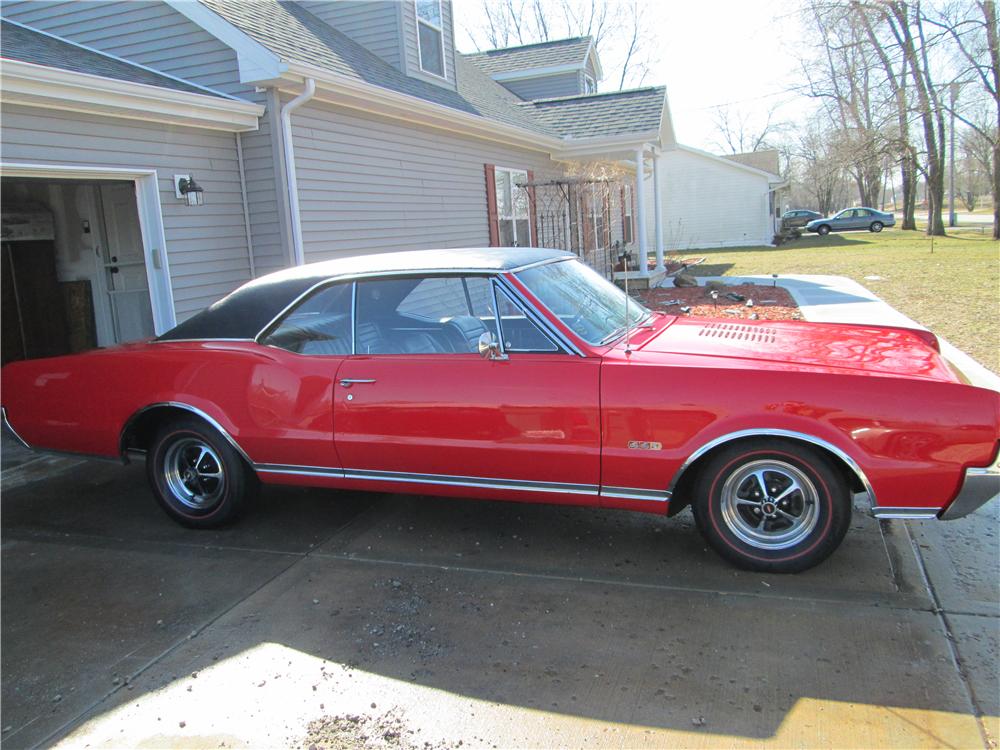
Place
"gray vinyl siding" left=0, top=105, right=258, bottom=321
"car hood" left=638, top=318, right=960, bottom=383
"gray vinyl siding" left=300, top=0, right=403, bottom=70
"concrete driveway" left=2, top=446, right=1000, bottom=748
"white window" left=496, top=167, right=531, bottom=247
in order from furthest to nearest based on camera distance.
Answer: "white window" left=496, top=167, right=531, bottom=247 → "gray vinyl siding" left=300, top=0, right=403, bottom=70 → "gray vinyl siding" left=0, top=105, right=258, bottom=321 → "car hood" left=638, top=318, right=960, bottom=383 → "concrete driveway" left=2, top=446, right=1000, bottom=748

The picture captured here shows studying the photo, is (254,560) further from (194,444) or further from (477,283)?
(477,283)

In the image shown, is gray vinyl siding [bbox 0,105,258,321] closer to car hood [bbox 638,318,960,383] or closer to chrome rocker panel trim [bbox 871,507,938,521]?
car hood [bbox 638,318,960,383]

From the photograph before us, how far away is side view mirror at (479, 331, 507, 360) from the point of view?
12.6 feet

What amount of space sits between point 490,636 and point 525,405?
3.64 feet

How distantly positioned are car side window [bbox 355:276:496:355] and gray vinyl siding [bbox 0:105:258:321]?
11.3 feet

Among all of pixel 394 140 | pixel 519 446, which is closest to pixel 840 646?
pixel 519 446

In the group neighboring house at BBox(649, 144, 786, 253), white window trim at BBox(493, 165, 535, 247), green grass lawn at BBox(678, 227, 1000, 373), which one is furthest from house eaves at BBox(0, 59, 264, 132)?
neighboring house at BBox(649, 144, 786, 253)

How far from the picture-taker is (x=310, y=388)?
424cm

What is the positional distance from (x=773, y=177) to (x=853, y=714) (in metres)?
36.3

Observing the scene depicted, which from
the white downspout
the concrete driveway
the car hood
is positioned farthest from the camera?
the white downspout

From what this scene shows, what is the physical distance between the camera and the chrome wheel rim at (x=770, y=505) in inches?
140

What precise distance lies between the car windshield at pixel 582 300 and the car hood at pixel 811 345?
23cm

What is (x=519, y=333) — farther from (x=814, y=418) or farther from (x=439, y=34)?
(x=439, y=34)

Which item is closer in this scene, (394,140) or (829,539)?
(829,539)
